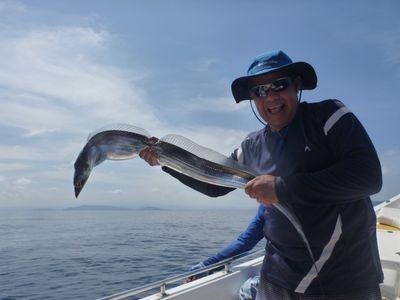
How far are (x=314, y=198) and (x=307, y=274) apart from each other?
1.93 ft

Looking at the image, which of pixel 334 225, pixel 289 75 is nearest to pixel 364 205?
pixel 334 225

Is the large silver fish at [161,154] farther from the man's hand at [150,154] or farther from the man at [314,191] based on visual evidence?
the man at [314,191]

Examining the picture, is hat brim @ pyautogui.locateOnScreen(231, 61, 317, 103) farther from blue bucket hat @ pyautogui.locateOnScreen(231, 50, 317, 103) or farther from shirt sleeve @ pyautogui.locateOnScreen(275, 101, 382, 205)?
shirt sleeve @ pyautogui.locateOnScreen(275, 101, 382, 205)

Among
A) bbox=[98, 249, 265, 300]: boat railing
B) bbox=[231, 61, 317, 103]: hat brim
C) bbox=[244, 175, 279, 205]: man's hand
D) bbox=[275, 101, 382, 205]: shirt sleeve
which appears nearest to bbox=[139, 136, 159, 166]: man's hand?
bbox=[231, 61, 317, 103]: hat brim

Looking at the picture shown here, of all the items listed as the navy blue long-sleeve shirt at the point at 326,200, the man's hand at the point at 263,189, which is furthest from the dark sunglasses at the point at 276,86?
the man's hand at the point at 263,189

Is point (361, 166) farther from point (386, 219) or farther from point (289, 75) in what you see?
point (386, 219)

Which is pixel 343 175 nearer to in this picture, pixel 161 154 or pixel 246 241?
pixel 161 154

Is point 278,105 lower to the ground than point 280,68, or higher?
lower

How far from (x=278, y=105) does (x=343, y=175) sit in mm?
875

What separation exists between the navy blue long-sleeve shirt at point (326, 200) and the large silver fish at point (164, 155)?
1.21ft

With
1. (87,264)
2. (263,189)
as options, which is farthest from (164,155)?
(87,264)

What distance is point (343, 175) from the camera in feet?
7.16

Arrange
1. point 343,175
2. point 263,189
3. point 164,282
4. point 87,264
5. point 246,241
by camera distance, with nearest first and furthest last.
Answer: point 343,175, point 263,189, point 164,282, point 246,241, point 87,264

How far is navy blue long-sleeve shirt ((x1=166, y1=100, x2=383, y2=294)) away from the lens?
2219 mm
